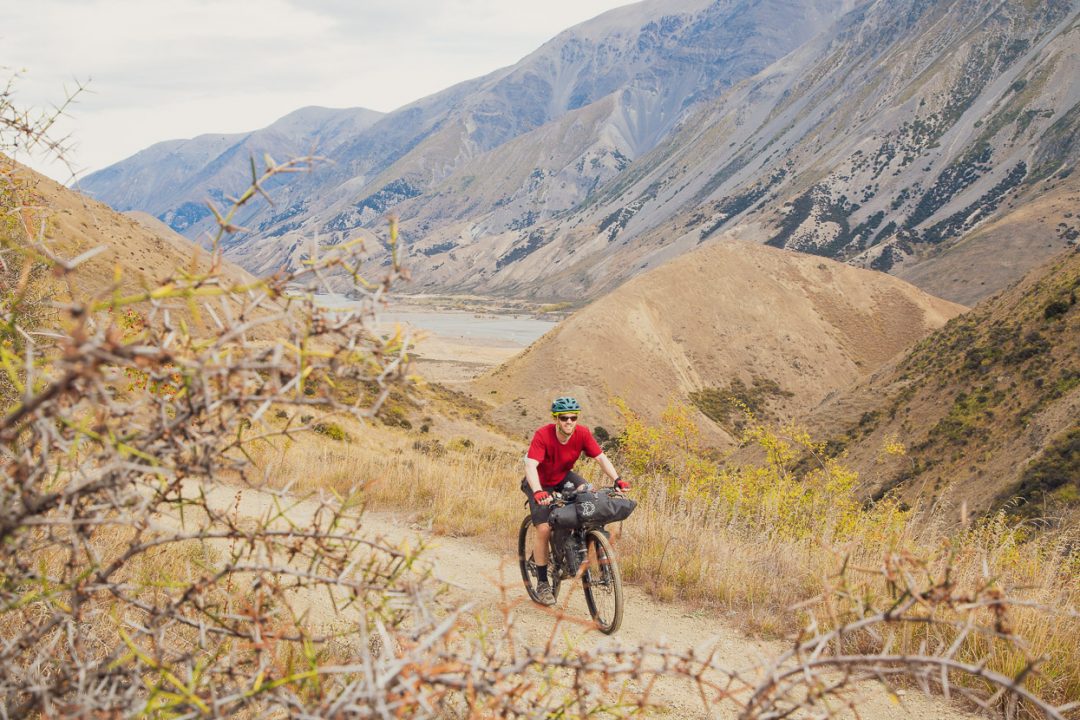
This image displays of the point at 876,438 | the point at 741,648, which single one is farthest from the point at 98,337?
the point at 876,438

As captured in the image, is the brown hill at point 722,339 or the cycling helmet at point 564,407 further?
the brown hill at point 722,339

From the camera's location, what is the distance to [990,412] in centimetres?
2889

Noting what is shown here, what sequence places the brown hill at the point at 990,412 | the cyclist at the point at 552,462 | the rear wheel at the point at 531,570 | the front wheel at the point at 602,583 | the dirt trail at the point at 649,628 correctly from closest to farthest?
the dirt trail at the point at 649,628
the front wheel at the point at 602,583
the cyclist at the point at 552,462
the rear wheel at the point at 531,570
the brown hill at the point at 990,412

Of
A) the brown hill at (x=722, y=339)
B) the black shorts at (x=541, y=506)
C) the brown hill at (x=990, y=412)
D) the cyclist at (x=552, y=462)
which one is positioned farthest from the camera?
the brown hill at (x=722, y=339)

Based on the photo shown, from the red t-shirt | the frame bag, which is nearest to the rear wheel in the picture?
the red t-shirt

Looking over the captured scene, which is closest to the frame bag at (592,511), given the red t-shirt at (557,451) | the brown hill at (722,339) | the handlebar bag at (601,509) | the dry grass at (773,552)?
the handlebar bag at (601,509)

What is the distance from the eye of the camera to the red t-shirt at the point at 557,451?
691 cm

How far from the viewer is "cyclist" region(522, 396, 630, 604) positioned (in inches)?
263

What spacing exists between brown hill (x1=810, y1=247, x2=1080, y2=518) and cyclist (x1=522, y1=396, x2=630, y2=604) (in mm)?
16544

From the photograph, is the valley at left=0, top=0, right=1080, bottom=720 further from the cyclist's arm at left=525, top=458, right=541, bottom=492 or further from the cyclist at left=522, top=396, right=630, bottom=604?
the cyclist's arm at left=525, top=458, right=541, bottom=492

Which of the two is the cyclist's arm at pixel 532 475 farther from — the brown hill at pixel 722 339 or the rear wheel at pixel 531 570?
the brown hill at pixel 722 339

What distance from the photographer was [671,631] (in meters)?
6.42

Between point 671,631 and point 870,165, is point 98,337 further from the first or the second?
point 870,165

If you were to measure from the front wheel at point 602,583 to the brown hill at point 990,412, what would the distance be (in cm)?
1654
